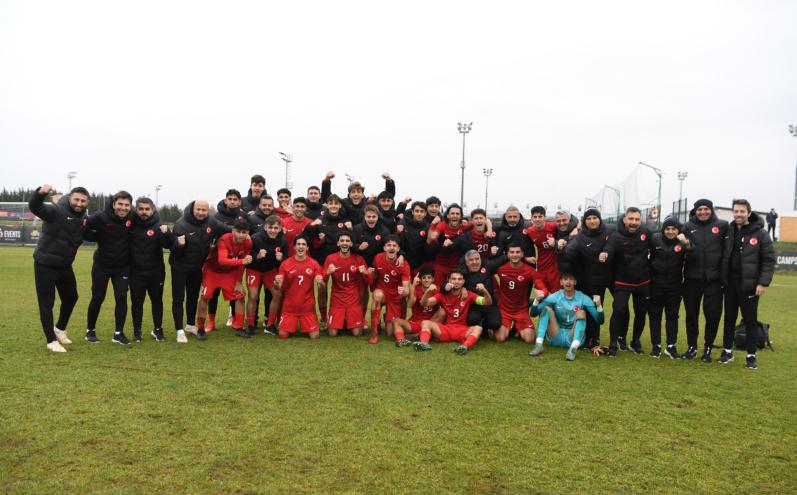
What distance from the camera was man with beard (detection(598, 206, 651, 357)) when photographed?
22.6 ft

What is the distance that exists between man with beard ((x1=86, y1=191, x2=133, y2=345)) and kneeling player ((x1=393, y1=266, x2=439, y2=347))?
11.1 ft

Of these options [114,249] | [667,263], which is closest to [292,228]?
[114,249]

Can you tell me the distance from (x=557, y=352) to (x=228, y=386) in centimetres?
397

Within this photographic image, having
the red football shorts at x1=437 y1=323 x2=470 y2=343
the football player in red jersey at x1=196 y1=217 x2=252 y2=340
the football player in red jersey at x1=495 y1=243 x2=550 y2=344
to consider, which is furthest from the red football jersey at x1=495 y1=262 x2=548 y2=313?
the football player in red jersey at x1=196 y1=217 x2=252 y2=340

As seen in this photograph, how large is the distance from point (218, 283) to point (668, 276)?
5.69 metres

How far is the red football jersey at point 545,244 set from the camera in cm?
795

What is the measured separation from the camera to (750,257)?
642cm

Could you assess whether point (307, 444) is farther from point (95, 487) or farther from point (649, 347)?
point (649, 347)

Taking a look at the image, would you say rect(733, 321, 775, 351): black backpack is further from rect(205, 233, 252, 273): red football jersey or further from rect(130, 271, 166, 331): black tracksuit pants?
rect(130, 271, 166, 331): black tracksuit pants

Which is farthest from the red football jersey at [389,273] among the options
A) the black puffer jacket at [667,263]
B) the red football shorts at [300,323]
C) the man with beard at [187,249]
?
the black puffer jacket at [667,263]

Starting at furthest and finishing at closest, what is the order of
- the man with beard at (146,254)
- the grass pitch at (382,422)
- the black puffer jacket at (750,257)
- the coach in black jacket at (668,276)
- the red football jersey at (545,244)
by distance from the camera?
1. the red football jersey at (545,244)
2. the man with beard at (146,254)
3. the coach in black jacket at (668,276)
4. the black puffer jacket at (750,257)
5. the grass pitch at (382,422)

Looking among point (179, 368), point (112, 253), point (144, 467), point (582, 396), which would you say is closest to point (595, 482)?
point (582, 396)

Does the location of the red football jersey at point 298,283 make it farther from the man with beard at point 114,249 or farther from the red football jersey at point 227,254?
the man with beard at point 114,249

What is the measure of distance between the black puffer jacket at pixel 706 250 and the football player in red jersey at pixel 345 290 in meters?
4.01
